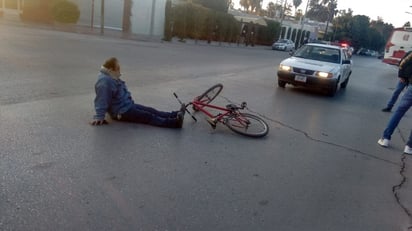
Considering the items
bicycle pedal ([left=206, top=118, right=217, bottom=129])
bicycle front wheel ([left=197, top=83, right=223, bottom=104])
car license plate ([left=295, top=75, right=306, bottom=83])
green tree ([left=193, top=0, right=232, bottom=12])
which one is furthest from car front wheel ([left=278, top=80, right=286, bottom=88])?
green tree ([left=193, top=0, right=232, bottom=12])

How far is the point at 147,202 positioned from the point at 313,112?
19.2 feet

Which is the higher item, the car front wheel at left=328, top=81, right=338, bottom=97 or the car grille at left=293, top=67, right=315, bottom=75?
the car grille at left=293, top=67, right=315, bottom=75

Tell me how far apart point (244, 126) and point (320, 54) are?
6.75 m

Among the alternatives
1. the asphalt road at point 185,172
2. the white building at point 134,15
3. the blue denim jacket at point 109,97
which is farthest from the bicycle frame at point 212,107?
the white building at point 134,15

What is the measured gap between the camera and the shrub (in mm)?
25656

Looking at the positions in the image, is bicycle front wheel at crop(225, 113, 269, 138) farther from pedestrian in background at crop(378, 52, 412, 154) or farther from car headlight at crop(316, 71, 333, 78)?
car headlight at crop(316, 71, 333, 78)

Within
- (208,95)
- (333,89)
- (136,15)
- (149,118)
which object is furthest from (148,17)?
(149,118)

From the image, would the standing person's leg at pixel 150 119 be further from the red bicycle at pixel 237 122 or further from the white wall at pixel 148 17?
the white wall at pixel 148 17

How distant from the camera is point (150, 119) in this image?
553 centimetres

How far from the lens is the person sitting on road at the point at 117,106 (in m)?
5.02

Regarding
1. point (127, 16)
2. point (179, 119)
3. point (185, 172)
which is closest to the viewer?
point (185, 172)

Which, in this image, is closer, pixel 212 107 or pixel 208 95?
pixel 212 107

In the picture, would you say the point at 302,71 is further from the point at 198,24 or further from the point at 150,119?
the point at 198,24

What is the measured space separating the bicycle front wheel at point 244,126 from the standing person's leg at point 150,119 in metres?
0.83
